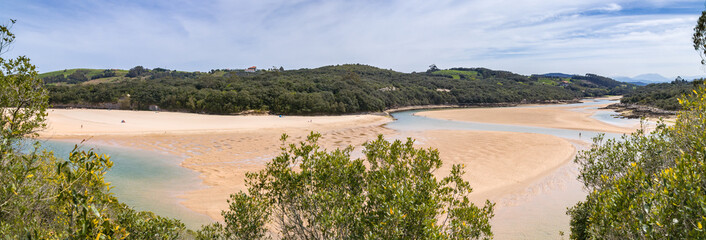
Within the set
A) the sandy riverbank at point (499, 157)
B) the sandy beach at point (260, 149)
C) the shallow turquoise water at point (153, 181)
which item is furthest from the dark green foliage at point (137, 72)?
the sandy riverbank at point (499, 157)

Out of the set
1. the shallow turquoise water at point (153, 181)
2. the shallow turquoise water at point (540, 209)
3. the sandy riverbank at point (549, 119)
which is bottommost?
the shallow turquoise water at point (540, 209)

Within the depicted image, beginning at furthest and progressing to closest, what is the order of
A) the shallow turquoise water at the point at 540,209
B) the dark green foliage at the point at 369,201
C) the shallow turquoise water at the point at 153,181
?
the shallow turquoise water at the point at 153,181, the shallow turquoise water at the point at 540,209, the dark green foliage at the point at 369,201

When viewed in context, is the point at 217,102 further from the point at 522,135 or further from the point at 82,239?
the point at 82,239

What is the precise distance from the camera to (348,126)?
48188 mm

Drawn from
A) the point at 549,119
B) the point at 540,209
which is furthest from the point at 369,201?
the point at 549,119

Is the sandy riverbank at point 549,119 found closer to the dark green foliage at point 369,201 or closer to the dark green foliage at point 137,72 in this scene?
the dark green foliage at point 369,201

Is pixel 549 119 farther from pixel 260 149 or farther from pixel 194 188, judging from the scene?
pixel 194 188

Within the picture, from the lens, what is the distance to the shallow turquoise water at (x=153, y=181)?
13.6 metres

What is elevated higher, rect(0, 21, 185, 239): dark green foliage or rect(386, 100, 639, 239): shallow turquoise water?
rect(0, 21, 185, 239): dark green foliage

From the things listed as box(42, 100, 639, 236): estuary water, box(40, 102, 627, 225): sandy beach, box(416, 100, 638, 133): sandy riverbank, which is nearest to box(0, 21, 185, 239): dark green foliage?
box(42, 100, 639, 236): estuary water

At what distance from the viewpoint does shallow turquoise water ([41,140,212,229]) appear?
13641 millimetres

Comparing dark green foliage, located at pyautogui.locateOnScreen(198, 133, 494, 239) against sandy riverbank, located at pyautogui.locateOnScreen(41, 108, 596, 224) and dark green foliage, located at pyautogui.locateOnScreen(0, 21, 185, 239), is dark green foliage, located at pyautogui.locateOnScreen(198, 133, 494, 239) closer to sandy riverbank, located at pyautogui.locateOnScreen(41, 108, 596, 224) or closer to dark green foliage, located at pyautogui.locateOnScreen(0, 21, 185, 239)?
dark green foliage, located at pyautogui.locateOnScreen(0, 21, 185, 239)

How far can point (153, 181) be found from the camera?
17.9 meters

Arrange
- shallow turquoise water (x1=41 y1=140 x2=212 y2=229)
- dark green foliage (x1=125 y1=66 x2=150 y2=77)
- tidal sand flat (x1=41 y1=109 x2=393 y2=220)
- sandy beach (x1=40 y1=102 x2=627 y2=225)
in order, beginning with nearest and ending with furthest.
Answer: shallow turquoise water (x1=41 y1=140 x2=212 y2=229), tidal sand flat (x1=41 y1=109 x2=393 y2=220), sandy beach (x1=40 y1=102 x2=627 y2=225), dark green foliage (x1=125 y1=66 x2=150 y2=77)
